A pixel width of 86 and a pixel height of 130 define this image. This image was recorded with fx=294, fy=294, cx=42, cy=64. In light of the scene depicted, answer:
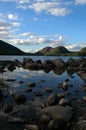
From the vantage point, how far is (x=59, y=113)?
73.3ft

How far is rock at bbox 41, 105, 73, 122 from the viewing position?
2180 cm

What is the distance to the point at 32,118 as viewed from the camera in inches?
885

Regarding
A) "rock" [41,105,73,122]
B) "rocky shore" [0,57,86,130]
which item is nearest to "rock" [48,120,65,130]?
"rocky shore" [0,57,86,130]

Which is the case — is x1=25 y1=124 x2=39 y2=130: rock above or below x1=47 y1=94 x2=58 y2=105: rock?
below

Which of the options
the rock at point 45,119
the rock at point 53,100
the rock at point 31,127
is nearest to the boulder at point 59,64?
the rock at point 53,100

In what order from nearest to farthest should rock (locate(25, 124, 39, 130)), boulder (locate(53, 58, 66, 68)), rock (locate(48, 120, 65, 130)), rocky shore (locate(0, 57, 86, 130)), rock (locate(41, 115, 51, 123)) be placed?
1. rock (locate(25, 124, 39, 130))
2. rock (locate(48, 120, 65, 130))
3. rocky shore (locate(0, 57, 86, 130))
4. rock (locate(41, 115, 51, 123))
5. boulder (locate(53, 58, 66, 68))

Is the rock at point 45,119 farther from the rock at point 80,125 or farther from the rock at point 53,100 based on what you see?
the rock at point 53,100

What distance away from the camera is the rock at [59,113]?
2180 cm

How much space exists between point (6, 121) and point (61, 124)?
13.6ft

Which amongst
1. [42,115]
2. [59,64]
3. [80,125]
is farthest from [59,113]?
[59,64]

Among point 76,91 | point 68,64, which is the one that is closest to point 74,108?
point 76,91

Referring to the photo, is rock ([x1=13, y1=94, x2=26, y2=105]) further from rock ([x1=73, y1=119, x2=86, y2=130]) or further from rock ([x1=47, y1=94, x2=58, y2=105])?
rock ([x1=73, y1=119, x2=86, y2=130])

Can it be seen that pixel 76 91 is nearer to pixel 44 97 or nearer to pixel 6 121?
pixel 44 97

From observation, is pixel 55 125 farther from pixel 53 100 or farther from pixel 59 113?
pixel 53 100
